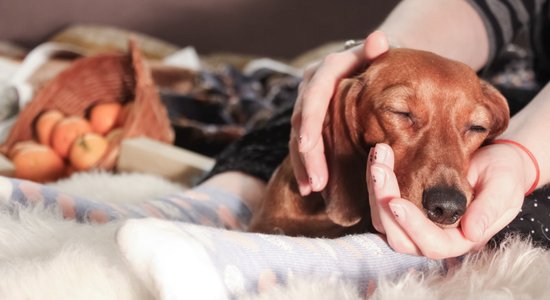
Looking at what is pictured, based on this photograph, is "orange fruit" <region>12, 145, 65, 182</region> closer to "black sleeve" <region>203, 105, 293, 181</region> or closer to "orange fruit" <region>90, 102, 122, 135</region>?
"orange fruit" <region>90, 102, 122, 135</region>

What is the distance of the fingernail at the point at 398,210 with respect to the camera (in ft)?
2.52

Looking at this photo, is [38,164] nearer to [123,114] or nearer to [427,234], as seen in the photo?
[123,114]

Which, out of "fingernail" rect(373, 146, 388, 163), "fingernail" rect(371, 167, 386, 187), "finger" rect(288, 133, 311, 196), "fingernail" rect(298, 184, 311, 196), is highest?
"fingernail" rect(373, 146, 388, 163)

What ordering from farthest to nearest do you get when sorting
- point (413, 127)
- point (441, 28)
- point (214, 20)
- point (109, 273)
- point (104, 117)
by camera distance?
point (214, 20)
point (104, 117)
point (441, 28)
point (413, 127)
point (109, 273)

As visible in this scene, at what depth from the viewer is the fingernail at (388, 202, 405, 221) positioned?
769 millimetres

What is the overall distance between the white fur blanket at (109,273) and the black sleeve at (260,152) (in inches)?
21.5

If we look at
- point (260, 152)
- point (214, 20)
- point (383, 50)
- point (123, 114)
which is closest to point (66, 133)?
point (123, 114)

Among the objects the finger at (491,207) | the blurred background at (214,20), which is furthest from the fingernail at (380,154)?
the blurred background at (214,20)

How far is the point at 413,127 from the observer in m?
0.95

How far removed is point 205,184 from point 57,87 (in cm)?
84

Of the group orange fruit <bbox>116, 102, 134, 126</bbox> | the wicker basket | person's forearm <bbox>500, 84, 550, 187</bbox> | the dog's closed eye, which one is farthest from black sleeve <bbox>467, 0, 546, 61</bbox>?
orange fruit <bbox>116, 102, 134, 126</bbox>

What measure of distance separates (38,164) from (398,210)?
1326mm

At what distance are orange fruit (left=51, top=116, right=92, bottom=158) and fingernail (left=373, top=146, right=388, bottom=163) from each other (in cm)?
133

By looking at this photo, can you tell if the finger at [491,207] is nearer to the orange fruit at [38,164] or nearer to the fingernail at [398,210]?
the fingernail at [398,210]
